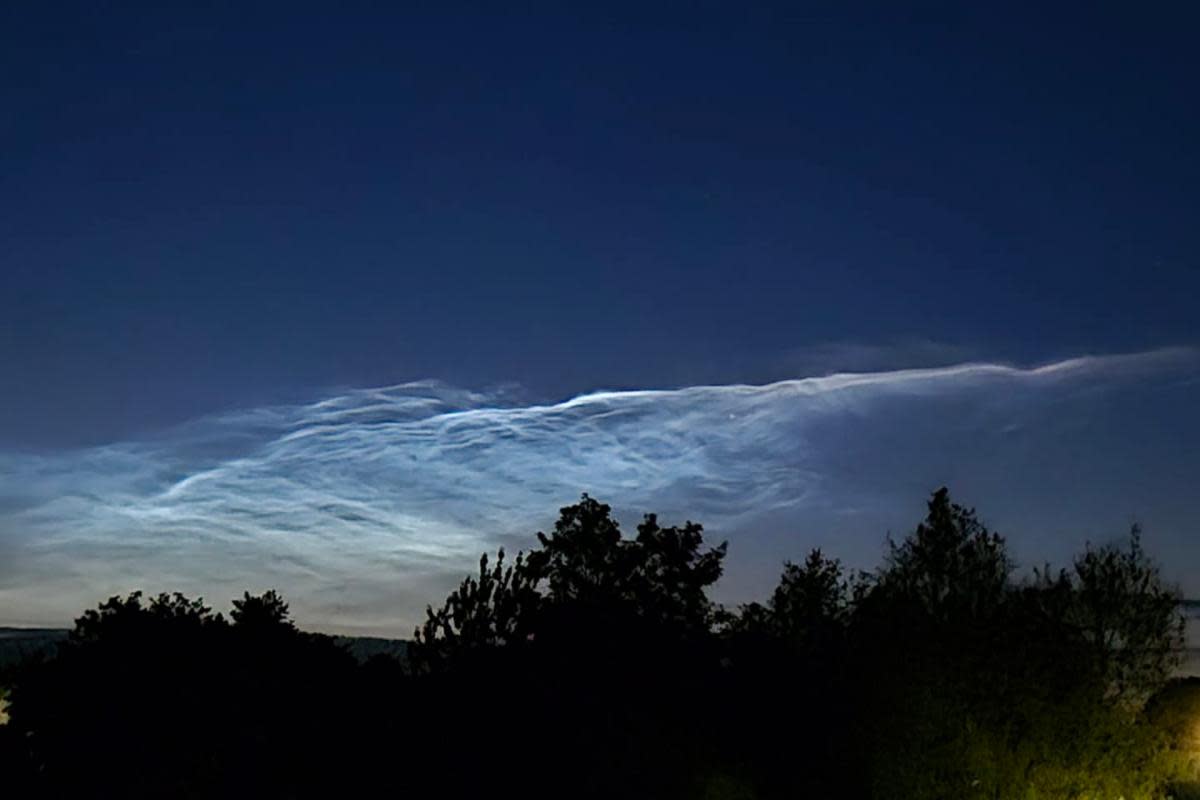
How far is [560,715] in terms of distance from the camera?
3328 centimetres

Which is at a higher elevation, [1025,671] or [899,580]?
[899,580]

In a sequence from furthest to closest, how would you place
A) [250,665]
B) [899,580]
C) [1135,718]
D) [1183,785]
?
[899,580] < [1183,785] < [1135,718] < [250,665]

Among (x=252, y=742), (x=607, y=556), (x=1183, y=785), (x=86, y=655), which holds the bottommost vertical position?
(x=1183, y=785)

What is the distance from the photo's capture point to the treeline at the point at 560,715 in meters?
→ 28.5

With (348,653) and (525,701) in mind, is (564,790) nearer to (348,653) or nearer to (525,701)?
(525,701)

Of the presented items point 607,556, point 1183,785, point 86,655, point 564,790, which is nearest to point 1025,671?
point 564,790

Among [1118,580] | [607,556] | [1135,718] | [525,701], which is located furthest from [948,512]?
[525,701]

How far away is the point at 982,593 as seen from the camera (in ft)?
165

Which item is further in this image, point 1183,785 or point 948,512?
point 948,512

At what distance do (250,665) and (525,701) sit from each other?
6.68m

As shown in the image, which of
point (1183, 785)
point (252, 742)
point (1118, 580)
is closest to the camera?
point (252, 742)

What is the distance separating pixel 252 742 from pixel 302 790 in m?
1.56

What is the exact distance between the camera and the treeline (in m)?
28.5

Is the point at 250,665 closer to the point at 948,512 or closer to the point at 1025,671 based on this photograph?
the point at 1025,671
